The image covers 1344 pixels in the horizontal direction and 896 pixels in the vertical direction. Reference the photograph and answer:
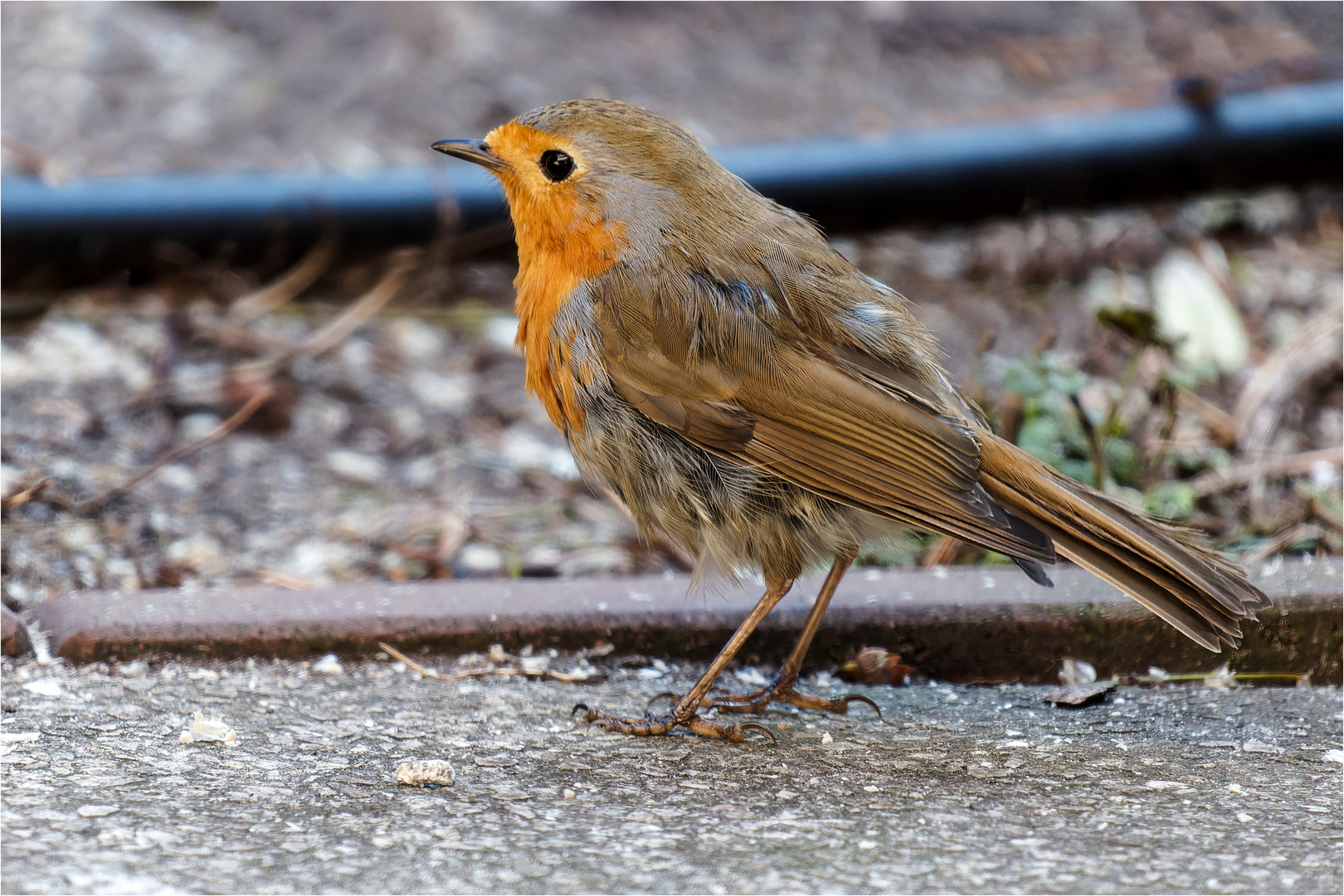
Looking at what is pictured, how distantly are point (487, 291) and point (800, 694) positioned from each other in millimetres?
2879

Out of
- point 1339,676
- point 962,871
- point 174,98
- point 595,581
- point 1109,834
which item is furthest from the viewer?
point 174,98

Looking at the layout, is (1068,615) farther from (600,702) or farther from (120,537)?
(120,537)

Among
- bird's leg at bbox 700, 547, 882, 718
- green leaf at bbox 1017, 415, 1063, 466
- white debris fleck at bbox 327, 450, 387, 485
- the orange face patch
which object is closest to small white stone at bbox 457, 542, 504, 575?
white debris fleck at bbox 327, 450, 387, 485

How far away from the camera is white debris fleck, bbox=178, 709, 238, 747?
2293 millimetres

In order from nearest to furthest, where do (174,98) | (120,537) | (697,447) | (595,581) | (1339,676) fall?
(697,447) < (1339,676) < (595,581) < (120,537) < (174,98)

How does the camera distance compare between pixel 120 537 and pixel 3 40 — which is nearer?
pixel 120 537

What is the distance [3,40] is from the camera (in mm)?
5621

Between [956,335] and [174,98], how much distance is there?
3.32 m

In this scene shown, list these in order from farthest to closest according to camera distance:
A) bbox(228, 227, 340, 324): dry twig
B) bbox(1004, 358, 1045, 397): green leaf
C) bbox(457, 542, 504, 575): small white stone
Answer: bbox(228, 227, 340, 324): dry twig, bbox(457, 542, 504, 575): small white stone, bbox(1004, 358, 1045, 397): green leaf

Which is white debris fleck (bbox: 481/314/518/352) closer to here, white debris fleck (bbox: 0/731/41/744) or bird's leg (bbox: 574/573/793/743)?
bird's leg (bbox: 574/573/793/743)

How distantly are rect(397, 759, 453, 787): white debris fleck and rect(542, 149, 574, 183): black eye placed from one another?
119cm

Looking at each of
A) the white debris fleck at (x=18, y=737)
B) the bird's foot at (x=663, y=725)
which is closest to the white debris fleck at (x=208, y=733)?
the white debris fleck at (x=18, y=737)

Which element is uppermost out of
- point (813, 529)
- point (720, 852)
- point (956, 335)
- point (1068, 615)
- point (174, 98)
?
point (174, 98)

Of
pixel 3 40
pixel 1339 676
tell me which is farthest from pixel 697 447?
pixel 3 40
